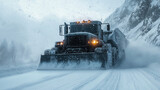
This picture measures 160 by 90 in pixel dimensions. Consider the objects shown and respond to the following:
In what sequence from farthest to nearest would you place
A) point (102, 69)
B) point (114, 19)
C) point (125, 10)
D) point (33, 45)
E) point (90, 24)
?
1. point (114, 19)
2. point (125, 10)
3. point (33, 45)
4. point (90, 24)
5. point (102, 69)

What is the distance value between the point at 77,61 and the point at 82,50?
3.92 feet

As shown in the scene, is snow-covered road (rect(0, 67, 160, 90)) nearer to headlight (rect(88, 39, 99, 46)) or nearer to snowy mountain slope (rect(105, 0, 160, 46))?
headlight (rect(88, 39, 99, 46))

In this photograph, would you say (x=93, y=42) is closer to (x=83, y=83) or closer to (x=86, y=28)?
(x=86, y=28)

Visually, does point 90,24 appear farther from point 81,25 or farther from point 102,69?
point 102,69

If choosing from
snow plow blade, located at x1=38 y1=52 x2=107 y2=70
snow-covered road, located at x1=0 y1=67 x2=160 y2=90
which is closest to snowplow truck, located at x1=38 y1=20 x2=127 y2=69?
snow plow blade, located at x1=38 y1=52 x2=107 y2=70

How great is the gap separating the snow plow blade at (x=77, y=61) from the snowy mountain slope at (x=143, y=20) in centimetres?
2880

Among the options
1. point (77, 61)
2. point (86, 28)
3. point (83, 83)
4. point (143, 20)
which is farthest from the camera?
point (143, 20)

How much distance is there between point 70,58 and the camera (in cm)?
870

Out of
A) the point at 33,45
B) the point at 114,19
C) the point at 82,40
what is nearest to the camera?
the point at 82,40

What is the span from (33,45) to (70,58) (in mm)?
17713

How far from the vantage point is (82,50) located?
970 centimetres

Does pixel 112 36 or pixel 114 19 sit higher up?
pixel 114 19

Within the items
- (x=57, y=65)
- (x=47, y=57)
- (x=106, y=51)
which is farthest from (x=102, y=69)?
(x=47, y=57)

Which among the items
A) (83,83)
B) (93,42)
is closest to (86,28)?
(93,42)
